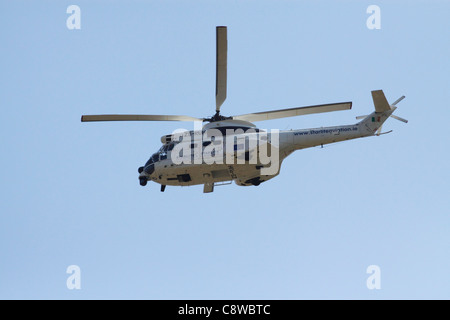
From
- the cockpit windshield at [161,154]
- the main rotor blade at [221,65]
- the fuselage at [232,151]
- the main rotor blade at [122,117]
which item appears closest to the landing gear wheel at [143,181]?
the fuselage at [232,151]

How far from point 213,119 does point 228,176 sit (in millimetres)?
2454

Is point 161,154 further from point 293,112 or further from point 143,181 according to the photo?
point 293,112

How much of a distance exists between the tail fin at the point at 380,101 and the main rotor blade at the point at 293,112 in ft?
3.11

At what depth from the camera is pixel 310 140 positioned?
29.8 metres

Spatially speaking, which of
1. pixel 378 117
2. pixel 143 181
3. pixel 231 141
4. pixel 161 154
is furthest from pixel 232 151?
pixel 378 117

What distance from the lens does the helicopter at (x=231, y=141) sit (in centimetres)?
2952

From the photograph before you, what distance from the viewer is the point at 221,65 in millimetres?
29188

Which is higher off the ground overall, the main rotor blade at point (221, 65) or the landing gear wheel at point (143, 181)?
the main rotor blade at point (221, 65)

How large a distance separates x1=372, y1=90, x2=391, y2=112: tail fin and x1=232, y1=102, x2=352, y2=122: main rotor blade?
0.95 meters

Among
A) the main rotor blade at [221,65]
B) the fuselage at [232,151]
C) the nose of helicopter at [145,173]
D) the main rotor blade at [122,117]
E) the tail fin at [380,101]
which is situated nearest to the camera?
the main rotor blade at [221,65]

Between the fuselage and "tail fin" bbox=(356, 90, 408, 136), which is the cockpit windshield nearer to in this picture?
the fuselage

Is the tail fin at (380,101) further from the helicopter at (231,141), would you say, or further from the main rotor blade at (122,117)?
the main rotor blade at (122,117)
